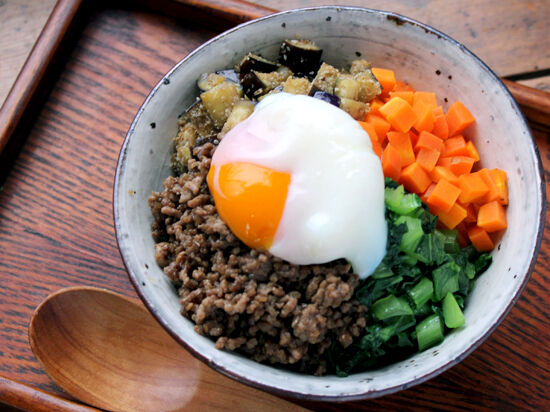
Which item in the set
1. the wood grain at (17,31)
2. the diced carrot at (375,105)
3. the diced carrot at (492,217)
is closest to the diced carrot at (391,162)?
the diced carrot at (375,105)

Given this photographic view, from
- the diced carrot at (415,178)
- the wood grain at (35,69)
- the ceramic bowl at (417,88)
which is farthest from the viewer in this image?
the wood grain at (35,69)

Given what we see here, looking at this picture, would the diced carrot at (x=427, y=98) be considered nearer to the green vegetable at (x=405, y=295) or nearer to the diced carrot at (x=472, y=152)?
the diced carrot at (x=472, y=152)

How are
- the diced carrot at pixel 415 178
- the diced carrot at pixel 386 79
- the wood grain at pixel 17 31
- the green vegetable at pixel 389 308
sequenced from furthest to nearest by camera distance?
the wood grain at pixel 17 31, the diced carrot at pixel 386 79, the diced carrot at pixel 415 178, the green vegetable at pixel 389 308

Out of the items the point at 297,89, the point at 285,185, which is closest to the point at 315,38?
the point at 297,89

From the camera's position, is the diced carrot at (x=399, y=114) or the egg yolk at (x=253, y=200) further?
the diced carrot at (x=399, y=114)

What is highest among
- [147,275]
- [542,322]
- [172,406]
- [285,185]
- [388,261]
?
[285,185]

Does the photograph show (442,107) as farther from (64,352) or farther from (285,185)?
(64,352)
